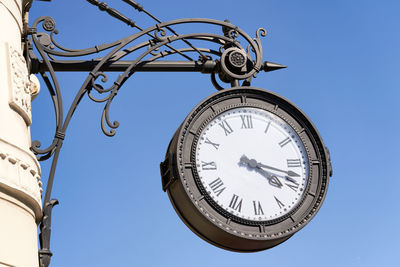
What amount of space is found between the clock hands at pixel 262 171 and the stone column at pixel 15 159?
1767 mm

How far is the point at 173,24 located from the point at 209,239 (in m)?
2.04

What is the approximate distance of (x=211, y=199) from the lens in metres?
6.62

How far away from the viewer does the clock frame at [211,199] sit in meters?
6.59

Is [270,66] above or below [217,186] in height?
above

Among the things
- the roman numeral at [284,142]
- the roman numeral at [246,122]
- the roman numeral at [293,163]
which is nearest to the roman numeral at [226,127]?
the roman numeral at [246,122]

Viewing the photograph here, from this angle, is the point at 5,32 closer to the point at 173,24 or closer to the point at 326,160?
the point at 173,24

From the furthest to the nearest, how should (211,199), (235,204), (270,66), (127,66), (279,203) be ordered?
(270,66), (127,66), (279,203), (235,204), (211,199)

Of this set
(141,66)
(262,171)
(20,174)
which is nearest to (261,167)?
(262,171)

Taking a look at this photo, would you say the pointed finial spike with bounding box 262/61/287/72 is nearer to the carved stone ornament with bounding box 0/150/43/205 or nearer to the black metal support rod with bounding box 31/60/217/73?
the black metal support rod with bounding box 31/60/217/73

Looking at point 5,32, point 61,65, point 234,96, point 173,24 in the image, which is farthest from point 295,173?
point 5,32

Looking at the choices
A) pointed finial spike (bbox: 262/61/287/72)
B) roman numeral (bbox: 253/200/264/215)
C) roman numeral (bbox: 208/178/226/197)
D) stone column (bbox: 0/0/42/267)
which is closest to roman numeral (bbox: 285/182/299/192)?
roman numeral (bbox: 253/200/264/215)

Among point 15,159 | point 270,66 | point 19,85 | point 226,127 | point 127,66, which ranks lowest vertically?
point 15,159

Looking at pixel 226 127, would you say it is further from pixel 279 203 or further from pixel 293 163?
pixel 279 203

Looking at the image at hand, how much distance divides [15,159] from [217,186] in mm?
1696
